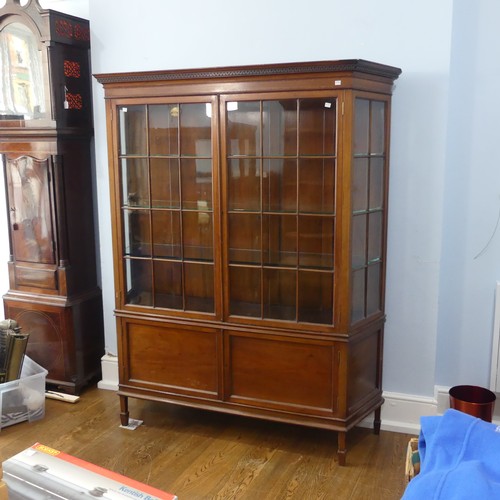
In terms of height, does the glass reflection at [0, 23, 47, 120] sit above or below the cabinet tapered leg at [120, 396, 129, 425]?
above

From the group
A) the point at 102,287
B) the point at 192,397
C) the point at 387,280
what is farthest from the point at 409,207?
the point at 102,287

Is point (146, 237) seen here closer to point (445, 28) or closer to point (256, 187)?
point (256, 187)


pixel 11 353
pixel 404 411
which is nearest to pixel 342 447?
pixel 404 411

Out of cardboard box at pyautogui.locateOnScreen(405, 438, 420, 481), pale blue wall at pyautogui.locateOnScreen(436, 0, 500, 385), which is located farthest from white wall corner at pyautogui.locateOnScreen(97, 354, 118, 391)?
cardboard box at pyautogui.locateOnScreen(405, 438, 420, 481)

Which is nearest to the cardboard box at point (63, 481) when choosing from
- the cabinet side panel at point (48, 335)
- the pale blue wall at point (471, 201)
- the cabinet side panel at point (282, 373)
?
the cabinet side panel at point (282, 373)

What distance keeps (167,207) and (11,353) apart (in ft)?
4.01

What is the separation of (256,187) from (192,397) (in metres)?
1.14

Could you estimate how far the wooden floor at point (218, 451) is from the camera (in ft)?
8.59

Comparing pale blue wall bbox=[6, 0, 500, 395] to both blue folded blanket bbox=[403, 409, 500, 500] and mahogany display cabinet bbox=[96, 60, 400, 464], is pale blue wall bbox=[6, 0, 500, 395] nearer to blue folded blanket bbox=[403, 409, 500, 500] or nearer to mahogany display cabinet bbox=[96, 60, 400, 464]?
mahogany display cabinet bbox=[96, 60, 400, 464]

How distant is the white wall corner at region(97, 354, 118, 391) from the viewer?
3666 millimetres

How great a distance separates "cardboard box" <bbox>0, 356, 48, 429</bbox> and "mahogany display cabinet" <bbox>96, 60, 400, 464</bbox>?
0.55 metres

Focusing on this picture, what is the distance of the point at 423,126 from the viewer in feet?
9.39

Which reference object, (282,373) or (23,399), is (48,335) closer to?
(23,399)

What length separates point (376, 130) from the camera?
2811mm
